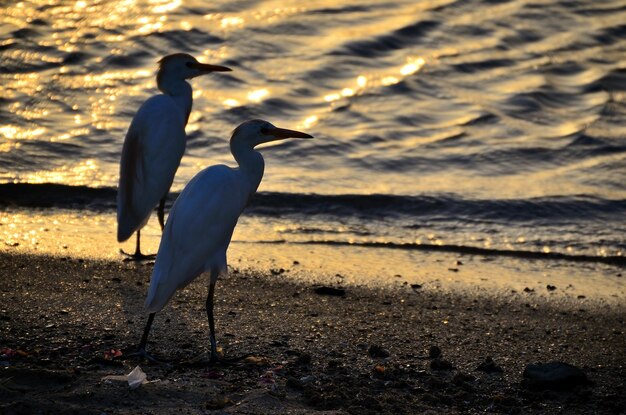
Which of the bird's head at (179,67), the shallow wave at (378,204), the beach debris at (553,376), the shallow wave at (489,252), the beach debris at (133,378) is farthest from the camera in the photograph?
the shallow wave at (378,204)

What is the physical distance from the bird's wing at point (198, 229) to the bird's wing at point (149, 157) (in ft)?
4.87

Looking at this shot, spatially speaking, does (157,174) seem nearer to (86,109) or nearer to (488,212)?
(488,212)

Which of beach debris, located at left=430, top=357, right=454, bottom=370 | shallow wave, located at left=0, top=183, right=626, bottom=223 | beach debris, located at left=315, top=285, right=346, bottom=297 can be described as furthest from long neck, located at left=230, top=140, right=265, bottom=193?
shallow wave, located at left=0, top=183, right=626, bottom=223

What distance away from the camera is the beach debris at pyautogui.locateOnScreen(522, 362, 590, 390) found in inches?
174

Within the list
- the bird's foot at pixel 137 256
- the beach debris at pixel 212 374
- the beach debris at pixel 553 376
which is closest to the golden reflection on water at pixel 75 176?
the bird's foot at pixel 137 256

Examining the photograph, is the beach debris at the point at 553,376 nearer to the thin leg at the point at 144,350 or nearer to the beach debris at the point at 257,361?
the beach debris at the point at 257,361

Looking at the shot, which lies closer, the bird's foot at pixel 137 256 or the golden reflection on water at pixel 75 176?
the bird's foot at pixel 137 256

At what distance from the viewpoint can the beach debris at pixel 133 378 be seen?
4125mm

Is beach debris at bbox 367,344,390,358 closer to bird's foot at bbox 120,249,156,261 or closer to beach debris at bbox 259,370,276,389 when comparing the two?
beach debris at bbox 259,370,276,389

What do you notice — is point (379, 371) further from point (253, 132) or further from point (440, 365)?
point (253, 132)

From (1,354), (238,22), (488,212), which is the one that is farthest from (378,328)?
(238,22)

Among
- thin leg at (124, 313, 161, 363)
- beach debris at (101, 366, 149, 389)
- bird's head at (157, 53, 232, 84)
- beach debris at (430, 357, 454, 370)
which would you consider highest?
bird's head at (157, 53, 232, 84)

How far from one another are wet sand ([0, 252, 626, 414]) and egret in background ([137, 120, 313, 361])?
296 millimetres

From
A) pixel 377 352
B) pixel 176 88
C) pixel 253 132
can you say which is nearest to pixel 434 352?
pixel 377 352
